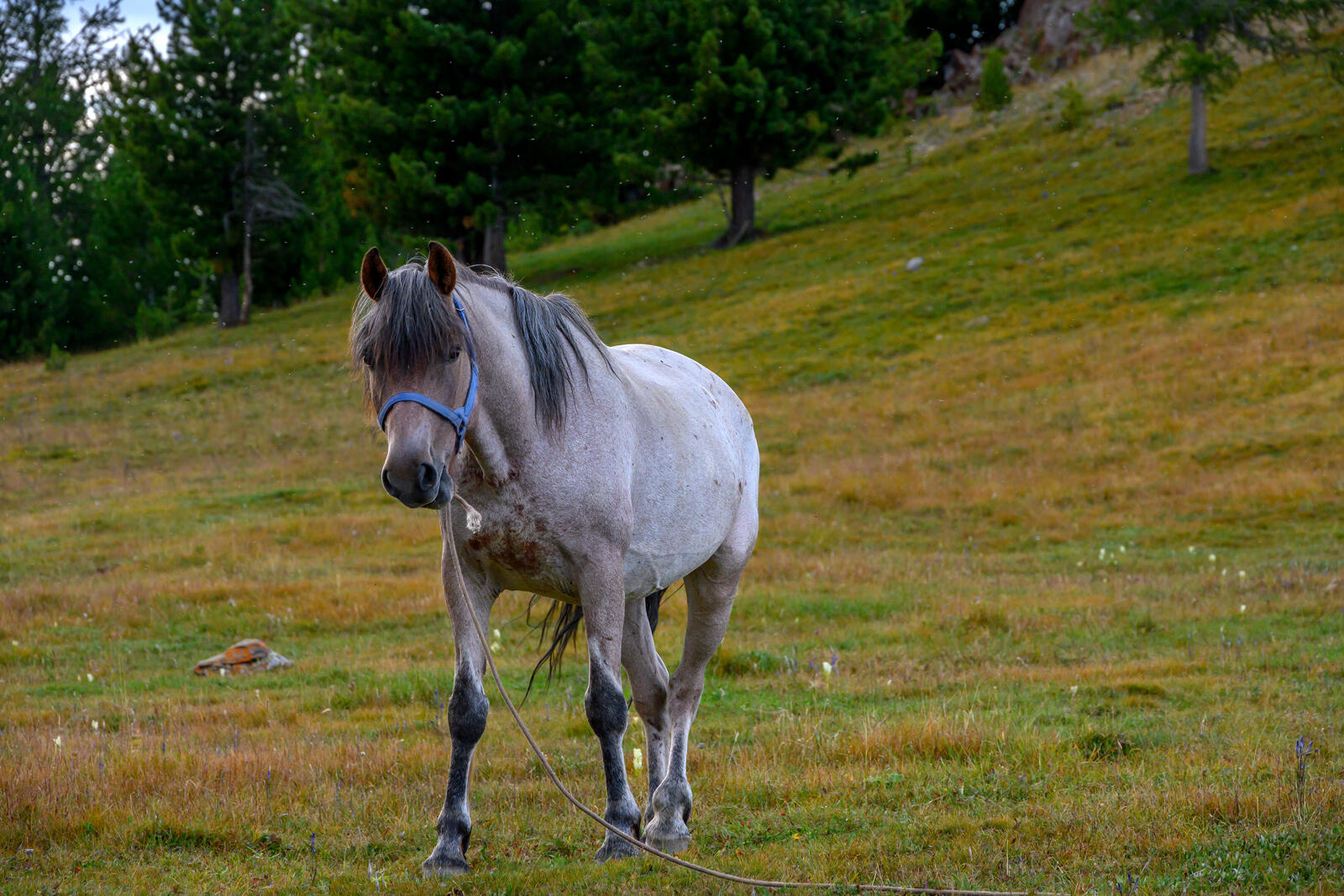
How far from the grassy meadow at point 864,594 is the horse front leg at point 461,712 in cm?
24

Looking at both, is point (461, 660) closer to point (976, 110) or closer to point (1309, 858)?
point (1309, 858)

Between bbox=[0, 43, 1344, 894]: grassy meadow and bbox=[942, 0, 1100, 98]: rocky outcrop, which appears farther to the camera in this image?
bbox=[942, 0, 1100, 98]: rocky outcrop

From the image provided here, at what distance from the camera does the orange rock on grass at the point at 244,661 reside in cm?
1016

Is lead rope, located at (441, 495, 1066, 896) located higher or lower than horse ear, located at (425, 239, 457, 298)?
lower

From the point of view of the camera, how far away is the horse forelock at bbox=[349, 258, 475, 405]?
14.8 ft

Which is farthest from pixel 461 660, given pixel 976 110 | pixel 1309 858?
pixel 976 110

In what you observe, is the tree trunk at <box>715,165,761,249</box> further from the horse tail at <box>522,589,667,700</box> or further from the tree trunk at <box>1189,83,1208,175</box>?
the horse tail at <box>522,589,667,700</box>

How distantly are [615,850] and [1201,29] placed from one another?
118ft

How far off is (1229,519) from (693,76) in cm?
2743

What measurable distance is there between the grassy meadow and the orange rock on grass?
0.97 feet

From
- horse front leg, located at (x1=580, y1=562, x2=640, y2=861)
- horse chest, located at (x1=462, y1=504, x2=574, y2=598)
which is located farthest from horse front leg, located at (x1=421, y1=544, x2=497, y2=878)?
horse front leg, located at (x1=580, y1=562, x2=640, y2=861)

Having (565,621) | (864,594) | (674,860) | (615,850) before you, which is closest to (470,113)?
(864,594)

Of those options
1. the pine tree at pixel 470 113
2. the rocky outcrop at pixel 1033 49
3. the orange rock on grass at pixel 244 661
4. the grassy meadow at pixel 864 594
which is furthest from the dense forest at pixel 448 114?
the orange rock on grass at pixel 244 661

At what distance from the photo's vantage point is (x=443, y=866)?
5117mm
